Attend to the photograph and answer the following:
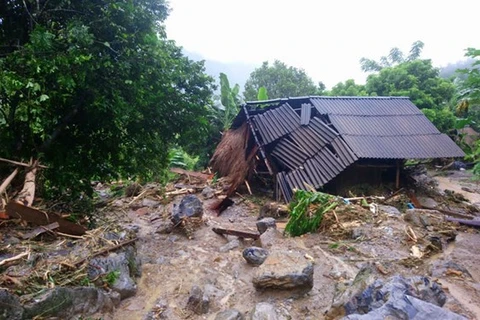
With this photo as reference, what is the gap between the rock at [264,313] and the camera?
3.42m

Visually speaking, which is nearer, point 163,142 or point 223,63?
point 163,142

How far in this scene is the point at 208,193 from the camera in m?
11.8

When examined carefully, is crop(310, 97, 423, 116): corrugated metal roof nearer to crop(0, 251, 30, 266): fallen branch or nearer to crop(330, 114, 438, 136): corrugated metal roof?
crop(330, 114, 438, 136): corrugated metal roof

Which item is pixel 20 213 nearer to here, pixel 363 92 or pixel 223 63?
pixel 363 92

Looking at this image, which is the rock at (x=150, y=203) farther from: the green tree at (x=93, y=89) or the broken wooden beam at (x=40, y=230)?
the broken wooden beam at (x=40, y=230)

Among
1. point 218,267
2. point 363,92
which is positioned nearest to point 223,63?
point 363,92

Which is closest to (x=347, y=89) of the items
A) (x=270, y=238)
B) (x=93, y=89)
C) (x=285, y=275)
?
(x=270, y=238)

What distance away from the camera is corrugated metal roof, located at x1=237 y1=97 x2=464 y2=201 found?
9438 mm

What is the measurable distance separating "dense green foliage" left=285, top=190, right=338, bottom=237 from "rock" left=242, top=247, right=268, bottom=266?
1095mm

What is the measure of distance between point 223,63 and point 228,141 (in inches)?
3726

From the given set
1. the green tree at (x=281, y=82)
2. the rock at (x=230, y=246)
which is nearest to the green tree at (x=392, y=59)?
the green tree at (x=281, y=82)

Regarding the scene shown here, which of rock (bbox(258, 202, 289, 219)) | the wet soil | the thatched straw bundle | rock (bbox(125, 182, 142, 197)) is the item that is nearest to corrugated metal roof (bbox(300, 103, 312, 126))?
the thatched straw bundle

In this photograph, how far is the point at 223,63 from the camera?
4060 inches

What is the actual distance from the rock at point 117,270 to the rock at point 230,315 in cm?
133
